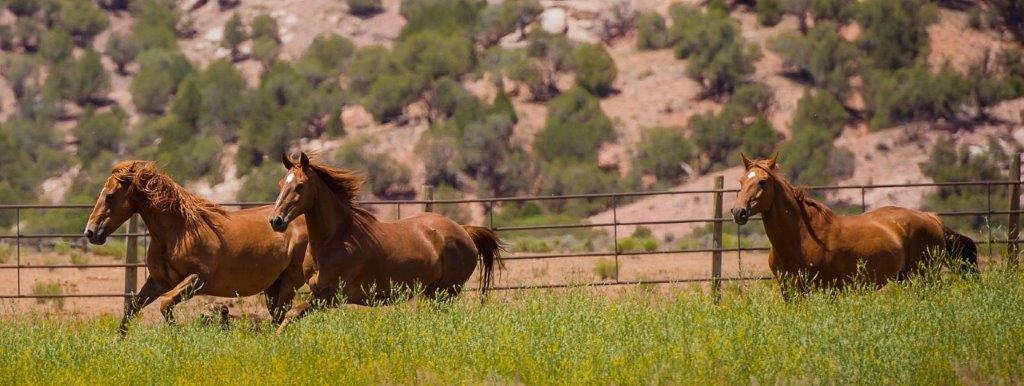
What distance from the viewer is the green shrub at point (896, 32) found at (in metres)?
52.3

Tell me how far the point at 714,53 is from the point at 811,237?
40.4 metres

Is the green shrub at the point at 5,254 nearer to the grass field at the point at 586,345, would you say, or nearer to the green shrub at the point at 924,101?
the grass field at the point at 586,345

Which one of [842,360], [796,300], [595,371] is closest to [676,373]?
[595,371]

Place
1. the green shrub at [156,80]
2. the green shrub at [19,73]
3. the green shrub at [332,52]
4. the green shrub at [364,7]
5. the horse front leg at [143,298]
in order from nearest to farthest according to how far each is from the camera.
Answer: the horse front leg at [143,298], the green shrub at [156,80], the green shrub at [19,73], the green shrub at [332,52], the green shrub at [364,7]

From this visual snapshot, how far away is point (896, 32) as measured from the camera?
52.5 m

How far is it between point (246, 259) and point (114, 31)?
52271mm

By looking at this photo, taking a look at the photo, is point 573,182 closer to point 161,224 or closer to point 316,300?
point 161,224

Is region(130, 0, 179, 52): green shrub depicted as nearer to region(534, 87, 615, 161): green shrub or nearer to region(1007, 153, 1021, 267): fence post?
region(534, 87, 615, 161): green shrub

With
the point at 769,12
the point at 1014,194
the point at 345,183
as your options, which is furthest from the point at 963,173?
the point at 345,183

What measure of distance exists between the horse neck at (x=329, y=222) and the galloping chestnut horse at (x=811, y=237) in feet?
9.57

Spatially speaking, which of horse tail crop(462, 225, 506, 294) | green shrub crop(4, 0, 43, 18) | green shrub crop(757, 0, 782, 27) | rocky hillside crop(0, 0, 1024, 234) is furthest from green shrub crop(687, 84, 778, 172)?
horse tail crop(462, 225, 506, 294)

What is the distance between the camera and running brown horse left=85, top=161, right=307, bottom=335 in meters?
12.0

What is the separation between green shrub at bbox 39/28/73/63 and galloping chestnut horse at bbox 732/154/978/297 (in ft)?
166

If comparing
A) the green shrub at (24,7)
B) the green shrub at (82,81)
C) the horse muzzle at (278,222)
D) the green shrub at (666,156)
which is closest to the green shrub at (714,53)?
the green shrub at (666,156)
